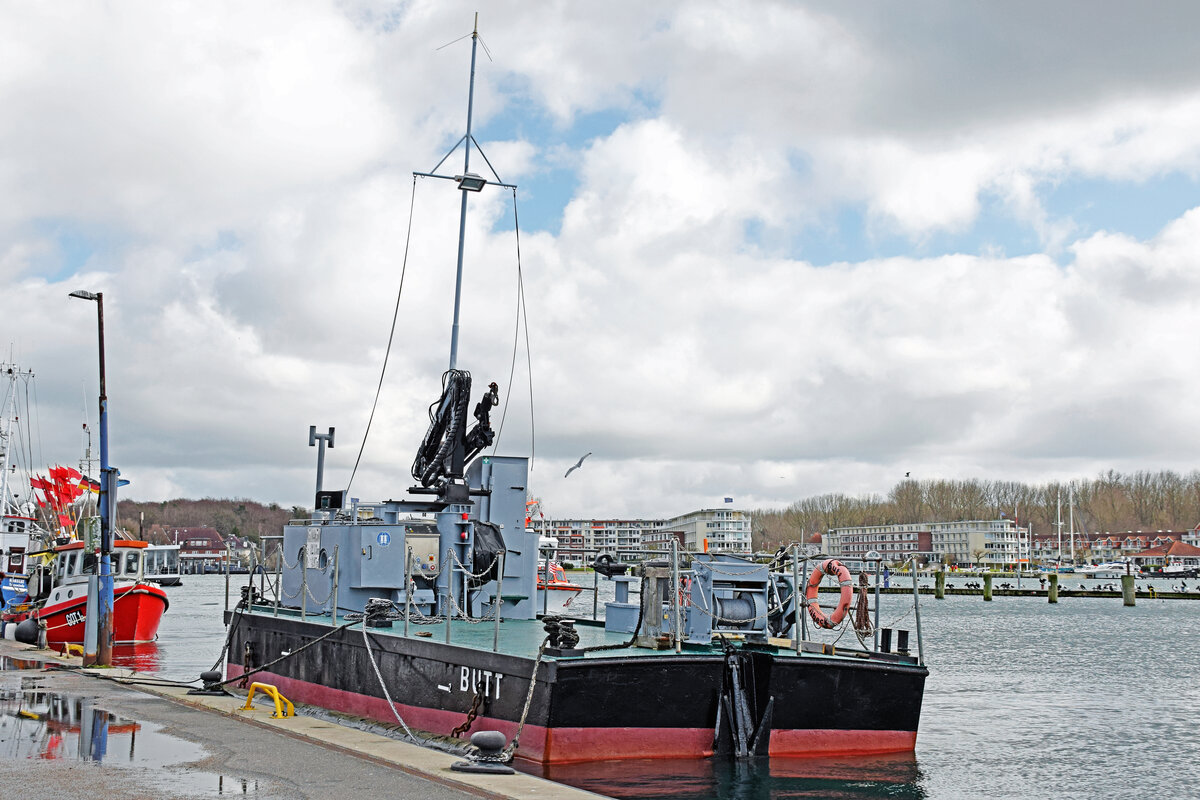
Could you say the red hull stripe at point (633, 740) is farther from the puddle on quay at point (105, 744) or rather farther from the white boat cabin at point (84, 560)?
the white boat cabin at point (84, 560)

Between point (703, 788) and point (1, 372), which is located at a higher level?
point (1, 372)

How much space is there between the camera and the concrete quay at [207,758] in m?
9.70

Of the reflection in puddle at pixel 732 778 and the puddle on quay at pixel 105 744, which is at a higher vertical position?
the puddle on quay at pixel 105 744

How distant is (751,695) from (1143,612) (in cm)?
7415

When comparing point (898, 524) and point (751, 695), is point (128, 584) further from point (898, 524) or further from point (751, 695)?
point (898, 524)

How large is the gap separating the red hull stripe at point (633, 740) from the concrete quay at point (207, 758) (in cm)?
126

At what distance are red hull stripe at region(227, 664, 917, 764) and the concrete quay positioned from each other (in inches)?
49.6

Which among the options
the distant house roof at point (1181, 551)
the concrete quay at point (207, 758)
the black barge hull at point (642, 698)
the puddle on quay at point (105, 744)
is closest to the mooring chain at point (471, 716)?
the black barge hull at point (642, 698)

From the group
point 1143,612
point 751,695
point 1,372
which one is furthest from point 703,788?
point 1143,612

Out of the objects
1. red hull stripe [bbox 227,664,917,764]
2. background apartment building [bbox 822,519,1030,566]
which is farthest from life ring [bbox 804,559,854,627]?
background apartment building [bbox 822,519,1030,566]

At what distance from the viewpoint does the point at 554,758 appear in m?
12.7

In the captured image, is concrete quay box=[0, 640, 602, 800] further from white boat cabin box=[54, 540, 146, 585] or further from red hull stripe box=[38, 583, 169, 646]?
red hull stripe box=[38, 583, 169, 646]

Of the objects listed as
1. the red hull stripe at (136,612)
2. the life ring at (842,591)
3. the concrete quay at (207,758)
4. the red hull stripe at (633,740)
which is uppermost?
the life ring at (842,591)

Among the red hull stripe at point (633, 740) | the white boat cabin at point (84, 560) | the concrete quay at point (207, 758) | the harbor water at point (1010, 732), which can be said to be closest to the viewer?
the concrete quay at point (207, 758)
